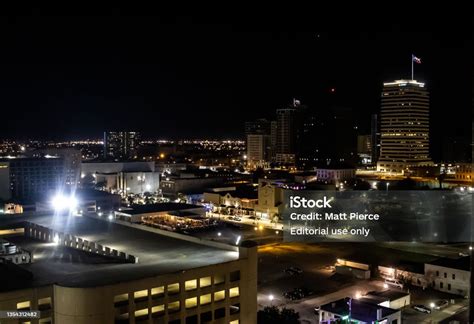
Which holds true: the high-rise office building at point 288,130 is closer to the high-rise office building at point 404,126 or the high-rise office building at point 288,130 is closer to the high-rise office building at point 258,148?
the high-rise office building at point 258,148

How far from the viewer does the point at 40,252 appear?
6688 millimetres

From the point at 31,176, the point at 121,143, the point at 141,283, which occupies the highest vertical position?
the point at 121,143

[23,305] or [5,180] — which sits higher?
[5,180]

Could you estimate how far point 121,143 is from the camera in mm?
52375

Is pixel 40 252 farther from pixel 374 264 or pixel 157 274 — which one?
pixel 374 264

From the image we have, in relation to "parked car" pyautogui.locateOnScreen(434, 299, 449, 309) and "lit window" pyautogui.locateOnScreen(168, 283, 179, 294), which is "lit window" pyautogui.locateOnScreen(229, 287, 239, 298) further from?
"parked car" pyautogui.locateOnScreen(434, 299, 449, 309)

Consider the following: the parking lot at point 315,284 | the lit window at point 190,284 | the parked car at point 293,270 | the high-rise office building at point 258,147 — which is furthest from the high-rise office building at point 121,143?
the lit window at point 190,284

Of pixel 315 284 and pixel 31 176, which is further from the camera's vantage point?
pixel 31 176

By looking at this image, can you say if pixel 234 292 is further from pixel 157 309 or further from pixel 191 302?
pixel 157 309

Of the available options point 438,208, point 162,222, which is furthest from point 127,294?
point 438,208

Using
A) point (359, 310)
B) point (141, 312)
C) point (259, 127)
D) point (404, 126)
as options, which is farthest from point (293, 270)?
point (259, 127)

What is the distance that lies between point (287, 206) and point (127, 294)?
10537 millimetres

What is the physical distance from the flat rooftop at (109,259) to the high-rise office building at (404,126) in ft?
76.2

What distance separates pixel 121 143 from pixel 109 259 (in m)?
47.8
